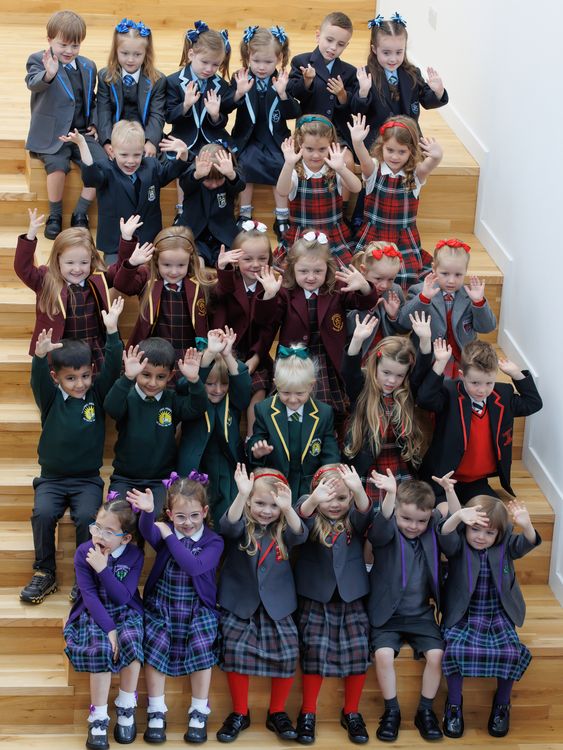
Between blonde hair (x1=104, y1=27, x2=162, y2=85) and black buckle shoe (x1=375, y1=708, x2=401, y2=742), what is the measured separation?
302 cm

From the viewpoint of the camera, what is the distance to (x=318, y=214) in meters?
5.78

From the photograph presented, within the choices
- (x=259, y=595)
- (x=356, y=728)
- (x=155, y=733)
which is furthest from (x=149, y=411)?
(x=356, y=728)

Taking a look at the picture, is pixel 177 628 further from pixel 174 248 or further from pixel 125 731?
pixel 174 248

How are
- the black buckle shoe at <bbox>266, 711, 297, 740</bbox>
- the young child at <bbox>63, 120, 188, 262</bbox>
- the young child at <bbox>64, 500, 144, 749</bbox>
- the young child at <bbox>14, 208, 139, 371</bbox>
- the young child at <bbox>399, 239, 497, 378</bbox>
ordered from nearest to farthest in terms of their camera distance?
the young child at <bbox>64, 500, 144, 749</bbox>
the black buckle shoe at <bbox>266, 711, 297, 740</bbox>
the young child at <bbox>14, 208, 139, 371</bbox>
the young child at <bbox>399, 239, 497, 378</bbox>
the young child at <bbox>63, 120, 188, 262</bbox>

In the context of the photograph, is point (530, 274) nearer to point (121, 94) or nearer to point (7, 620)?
point (121, 94)

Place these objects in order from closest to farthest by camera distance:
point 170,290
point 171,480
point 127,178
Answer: point 171,480
point 170,290
point 127,178

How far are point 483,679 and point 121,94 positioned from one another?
3.04m

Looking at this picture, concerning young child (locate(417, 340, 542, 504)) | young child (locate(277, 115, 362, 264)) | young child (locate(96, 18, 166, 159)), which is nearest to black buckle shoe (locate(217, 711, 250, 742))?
young child (locate(417, 340, 542, 504))

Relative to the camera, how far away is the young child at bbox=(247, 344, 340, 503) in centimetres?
504

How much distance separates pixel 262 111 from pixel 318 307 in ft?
3.79

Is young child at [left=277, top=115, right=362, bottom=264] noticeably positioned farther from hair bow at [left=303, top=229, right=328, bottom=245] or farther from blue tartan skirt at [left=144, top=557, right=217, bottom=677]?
blue tartan skirt at [left=144, top=557, right=217, bottom=677]

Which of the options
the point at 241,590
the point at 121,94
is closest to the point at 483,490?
the point at 241,590

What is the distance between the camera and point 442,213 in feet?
20.7

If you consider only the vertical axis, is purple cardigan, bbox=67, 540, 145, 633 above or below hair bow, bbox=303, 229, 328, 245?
below
